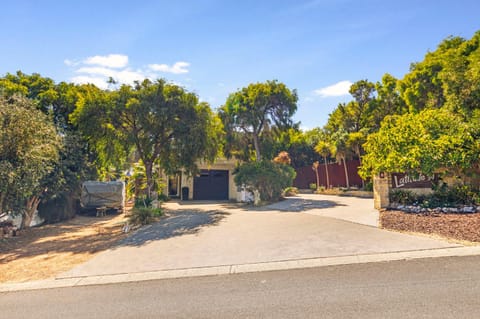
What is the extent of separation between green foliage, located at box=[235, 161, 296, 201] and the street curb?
1144cm

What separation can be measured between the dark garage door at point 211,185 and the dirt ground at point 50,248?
33.4 ft

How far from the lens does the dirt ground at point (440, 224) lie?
22.5ft

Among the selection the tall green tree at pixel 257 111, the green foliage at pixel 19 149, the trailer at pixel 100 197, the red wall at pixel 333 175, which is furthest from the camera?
the red wall at pixel 333 175

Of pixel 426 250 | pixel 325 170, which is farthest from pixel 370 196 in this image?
pixel 426 250

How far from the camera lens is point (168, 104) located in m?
12.9

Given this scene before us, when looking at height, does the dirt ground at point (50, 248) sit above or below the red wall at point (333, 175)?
below

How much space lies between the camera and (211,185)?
22641mm

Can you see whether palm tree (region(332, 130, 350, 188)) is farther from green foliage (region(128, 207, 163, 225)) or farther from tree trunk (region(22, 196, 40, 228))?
tree trunk (region(22, 196, 40, 228))

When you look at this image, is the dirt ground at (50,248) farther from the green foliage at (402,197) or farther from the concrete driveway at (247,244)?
the green foliage at (402,197)

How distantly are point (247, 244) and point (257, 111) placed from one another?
44.7ft

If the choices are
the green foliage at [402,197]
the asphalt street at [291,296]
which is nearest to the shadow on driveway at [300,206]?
the green foliage at [402,197]

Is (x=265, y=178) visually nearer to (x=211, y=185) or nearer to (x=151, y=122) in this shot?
(x=211, y=185)

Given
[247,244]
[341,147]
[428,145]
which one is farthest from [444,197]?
[341,147]

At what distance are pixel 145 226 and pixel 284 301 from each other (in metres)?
8.30
